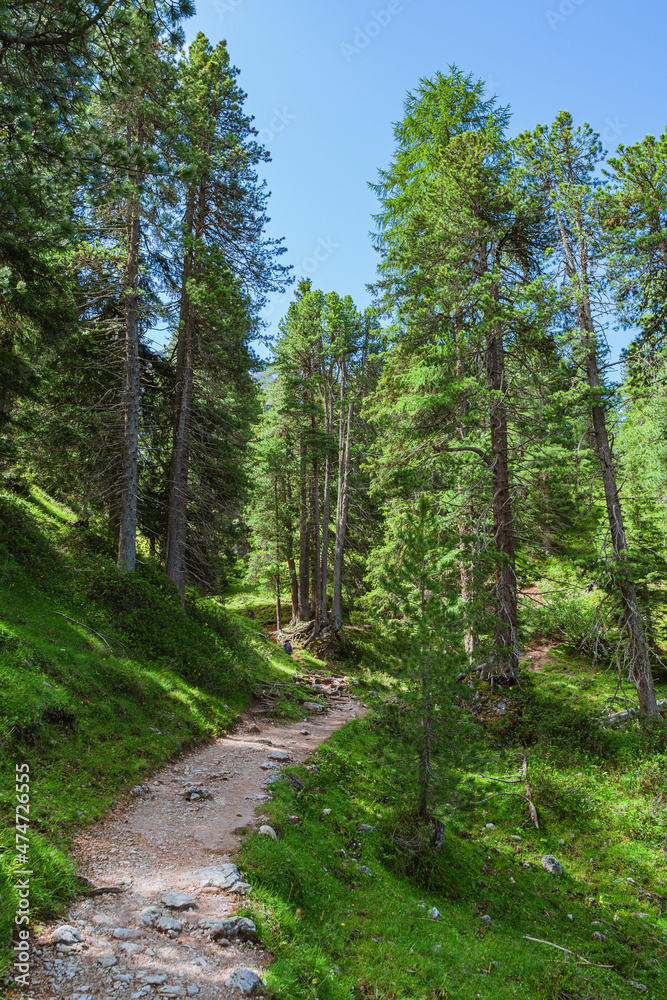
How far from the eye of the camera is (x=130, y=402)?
42.3 feet

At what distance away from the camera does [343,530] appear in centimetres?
2378

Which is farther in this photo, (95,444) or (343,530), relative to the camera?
(343,530)

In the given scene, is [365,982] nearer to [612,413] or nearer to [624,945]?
[624,945]

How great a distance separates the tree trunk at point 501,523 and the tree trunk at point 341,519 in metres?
11.0

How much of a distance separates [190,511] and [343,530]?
9285 mm

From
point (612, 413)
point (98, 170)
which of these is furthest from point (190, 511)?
point (612, 413)

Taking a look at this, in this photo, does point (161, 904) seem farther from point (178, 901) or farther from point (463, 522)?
point (463, 522)

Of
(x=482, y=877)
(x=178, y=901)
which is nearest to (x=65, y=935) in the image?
(x=178, y=901)

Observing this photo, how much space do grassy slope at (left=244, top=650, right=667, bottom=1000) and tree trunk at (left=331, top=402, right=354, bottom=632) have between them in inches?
437

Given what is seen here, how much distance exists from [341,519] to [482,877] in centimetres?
1699

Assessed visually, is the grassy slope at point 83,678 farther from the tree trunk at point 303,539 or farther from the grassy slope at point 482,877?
the tree trunk at point 303,539

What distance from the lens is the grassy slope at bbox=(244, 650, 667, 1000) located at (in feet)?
16.8

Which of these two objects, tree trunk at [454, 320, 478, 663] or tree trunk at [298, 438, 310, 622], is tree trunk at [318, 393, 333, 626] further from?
tree trunk at [454, 320, 478, 663]

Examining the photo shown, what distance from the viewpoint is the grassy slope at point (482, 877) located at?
16.8 feet
